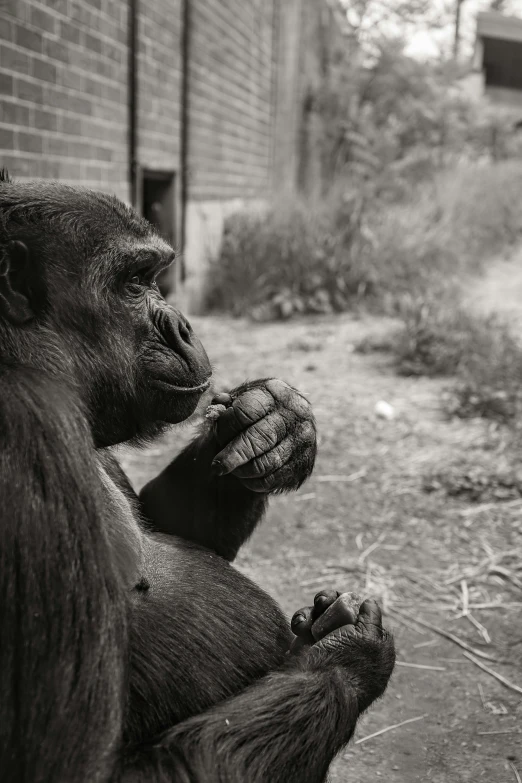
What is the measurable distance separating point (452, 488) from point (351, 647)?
2683 mm

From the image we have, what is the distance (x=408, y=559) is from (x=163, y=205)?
5352 millimetres

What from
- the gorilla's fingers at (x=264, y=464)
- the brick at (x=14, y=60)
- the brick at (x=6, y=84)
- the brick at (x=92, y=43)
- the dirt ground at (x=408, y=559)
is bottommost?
the dirt ground at (x=408, y=559)

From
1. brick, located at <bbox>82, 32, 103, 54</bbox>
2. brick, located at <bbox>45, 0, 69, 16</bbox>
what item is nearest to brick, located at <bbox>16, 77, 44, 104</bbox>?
brick, located at <bbox>45, 0, 69, 16</bbox>

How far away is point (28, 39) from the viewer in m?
4.65

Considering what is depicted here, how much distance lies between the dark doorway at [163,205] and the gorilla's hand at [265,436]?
230 inches

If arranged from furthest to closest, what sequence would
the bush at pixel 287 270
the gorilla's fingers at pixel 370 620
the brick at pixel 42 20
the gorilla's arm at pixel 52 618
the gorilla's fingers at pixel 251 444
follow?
the bush at pixel 287 270
the brick at pixel 42 20
the gorilla's fingers at pixel 251 444
the gorilla's fingers at pixel 370 620
the gorilla's arm at pixel 52 618

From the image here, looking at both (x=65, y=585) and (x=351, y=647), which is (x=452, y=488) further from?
(x=65, y=585)

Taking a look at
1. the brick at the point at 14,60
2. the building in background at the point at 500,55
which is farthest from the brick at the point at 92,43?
the building in background at the point at 500,55

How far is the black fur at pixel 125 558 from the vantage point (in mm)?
1487

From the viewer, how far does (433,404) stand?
5.95 meters

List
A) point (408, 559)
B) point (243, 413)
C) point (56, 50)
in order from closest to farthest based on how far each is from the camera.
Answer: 1. point (243, 413)
2. point (408, 559)
3. point (56, 50)

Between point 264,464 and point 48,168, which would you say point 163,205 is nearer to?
point 48,168

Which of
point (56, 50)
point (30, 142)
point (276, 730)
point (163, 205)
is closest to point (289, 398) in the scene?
point (276, 730)

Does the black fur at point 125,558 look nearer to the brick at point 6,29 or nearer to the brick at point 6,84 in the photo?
the brick at point 6,84
